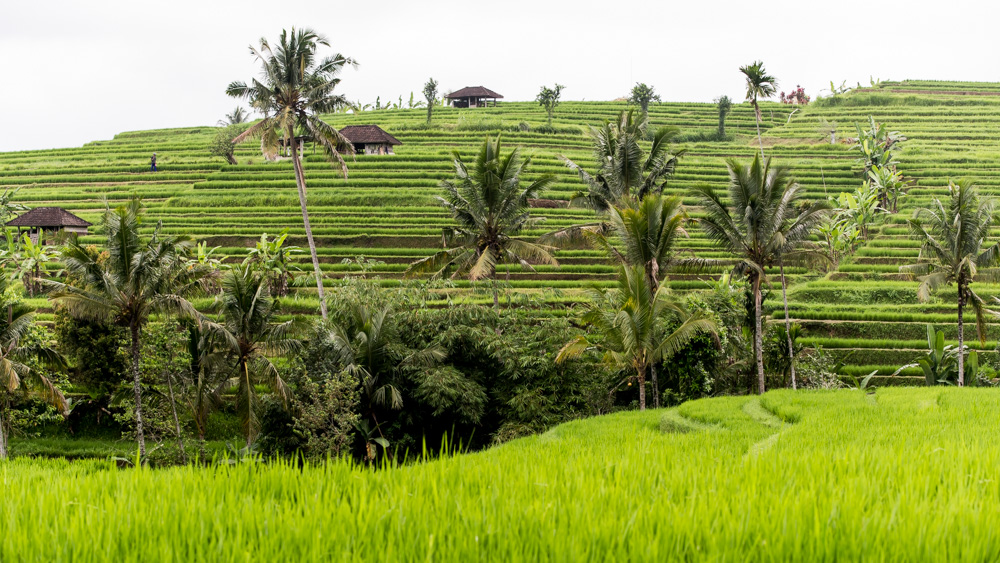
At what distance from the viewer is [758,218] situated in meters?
18.8

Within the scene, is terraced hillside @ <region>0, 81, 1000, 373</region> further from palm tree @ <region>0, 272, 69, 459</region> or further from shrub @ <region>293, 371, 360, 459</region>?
palm tree @ <region>0, 272, 69, 459</region>

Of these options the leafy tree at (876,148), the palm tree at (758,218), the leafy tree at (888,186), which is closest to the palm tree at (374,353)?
the palm tree at (758,218)

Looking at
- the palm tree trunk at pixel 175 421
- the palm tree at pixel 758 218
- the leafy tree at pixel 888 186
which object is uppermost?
the leafy tree at pixel 888 186

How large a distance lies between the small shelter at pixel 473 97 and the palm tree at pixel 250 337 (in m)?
55.1

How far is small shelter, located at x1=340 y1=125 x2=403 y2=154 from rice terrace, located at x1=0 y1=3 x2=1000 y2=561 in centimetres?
18

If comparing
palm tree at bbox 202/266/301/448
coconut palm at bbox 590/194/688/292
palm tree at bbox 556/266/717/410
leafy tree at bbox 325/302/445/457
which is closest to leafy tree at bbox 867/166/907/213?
coconut palm at bbox 590/194/688/292

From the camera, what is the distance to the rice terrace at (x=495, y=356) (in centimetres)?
290

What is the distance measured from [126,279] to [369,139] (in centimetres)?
3282

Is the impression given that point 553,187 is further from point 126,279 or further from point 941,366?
point 126,279

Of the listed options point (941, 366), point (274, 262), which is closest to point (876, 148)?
point (941, 366)

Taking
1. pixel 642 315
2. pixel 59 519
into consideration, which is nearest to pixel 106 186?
pixel 642 315

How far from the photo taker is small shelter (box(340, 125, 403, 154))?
46.8 metres

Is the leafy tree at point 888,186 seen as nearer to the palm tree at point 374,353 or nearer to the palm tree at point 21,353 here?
the palm tree at point 374,353

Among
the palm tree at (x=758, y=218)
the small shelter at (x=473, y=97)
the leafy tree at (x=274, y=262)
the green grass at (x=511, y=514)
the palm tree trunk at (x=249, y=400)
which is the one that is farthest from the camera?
the small shelter at (x=473, y=97)
